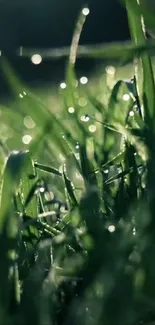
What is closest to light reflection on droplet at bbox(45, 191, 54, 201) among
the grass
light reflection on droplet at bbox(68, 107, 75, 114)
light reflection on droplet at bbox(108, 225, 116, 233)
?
the grass

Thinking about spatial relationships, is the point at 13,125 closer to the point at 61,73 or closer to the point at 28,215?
the point at 28,215

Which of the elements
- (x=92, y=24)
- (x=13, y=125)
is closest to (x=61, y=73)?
(x=92, y=24)

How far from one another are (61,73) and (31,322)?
4.63 meters

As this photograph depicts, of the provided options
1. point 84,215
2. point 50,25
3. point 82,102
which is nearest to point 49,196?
point 84,215

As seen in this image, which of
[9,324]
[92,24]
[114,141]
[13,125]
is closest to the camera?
[9,324]

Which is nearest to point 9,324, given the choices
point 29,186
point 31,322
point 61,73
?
point 31,322

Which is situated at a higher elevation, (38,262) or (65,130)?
(65,130)

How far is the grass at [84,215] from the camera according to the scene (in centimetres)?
53

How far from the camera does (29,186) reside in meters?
0.76

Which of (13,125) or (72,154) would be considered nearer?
(72,154)

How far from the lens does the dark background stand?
5.86m

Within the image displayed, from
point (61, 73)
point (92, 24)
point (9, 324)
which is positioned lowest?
point (9, 324)

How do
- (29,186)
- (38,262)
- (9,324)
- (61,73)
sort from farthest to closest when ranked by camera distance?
(61,73) < (29,186) < (38,262) < (9,324)

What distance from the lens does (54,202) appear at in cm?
80
